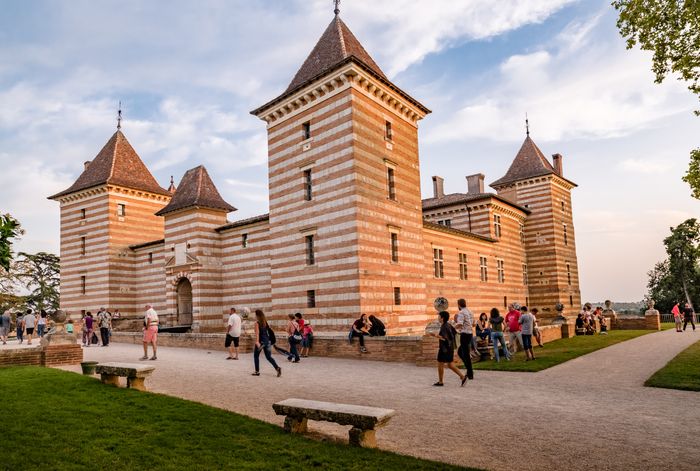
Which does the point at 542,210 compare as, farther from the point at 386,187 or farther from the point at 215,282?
the point at 215,282

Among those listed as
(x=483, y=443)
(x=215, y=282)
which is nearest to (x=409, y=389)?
(x=483, y=443)

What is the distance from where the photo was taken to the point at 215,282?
27.7m

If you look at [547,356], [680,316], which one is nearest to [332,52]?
[547,356]

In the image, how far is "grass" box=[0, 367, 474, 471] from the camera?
18.6 ft

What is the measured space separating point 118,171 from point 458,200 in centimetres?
2451

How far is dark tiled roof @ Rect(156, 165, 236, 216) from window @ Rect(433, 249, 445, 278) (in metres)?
12.8

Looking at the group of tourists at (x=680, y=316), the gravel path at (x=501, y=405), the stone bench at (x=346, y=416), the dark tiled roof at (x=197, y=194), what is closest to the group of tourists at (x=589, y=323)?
the group of tourists at (x=680, y=316)

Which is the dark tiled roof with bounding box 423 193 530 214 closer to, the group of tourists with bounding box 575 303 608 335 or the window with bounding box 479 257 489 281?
the window with bounding box 479 257 489 281

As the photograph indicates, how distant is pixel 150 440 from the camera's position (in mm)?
6562

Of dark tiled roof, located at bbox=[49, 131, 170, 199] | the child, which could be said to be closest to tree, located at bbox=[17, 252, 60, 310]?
dark tiled roof, located at bbox=[49, 131, 170, 199]

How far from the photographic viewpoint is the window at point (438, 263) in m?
28.3

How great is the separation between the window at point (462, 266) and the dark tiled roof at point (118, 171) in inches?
863

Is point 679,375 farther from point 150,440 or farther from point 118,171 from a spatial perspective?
point 118,171

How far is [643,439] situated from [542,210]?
3438 centimetres
